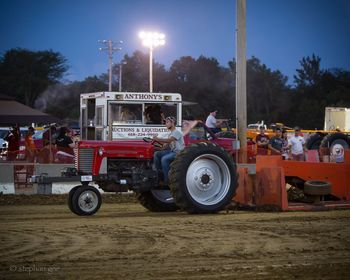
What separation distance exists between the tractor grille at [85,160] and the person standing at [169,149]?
1.06m

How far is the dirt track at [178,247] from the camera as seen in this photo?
618cm

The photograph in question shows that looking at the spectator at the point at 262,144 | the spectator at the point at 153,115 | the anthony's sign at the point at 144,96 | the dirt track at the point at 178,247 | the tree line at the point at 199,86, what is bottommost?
the dirt track at the point at 178,247

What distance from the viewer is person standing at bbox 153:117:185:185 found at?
11.4 metres

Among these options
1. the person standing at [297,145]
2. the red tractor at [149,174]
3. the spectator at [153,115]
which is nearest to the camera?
the red tractor at [149,174]

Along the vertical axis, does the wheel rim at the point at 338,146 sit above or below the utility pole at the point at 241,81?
below

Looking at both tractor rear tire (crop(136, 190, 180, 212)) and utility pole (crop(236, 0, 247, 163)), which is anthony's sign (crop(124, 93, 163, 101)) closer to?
utility pole (crop(236, 0, 247, 163))

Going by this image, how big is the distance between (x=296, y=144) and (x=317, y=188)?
748 cm

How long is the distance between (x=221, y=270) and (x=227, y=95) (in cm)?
5182

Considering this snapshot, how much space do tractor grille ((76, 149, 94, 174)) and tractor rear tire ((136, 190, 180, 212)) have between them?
1305mm

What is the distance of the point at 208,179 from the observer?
11523 mm

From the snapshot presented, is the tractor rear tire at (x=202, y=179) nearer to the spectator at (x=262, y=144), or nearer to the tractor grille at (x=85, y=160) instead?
the tractor grille at (x=85, y=160)

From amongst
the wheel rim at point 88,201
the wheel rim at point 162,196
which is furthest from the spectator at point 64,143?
the wheel rim at point 88,201

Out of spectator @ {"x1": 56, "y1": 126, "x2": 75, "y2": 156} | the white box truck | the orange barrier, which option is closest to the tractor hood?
the orange barrier

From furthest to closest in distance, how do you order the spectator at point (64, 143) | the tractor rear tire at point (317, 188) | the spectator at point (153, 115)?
the spectator at point (64, 143) < the spectator at point (153, 115) < the tractor rear tire at point (317, 188)
